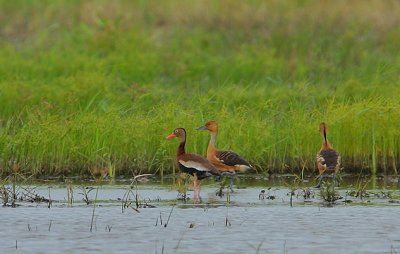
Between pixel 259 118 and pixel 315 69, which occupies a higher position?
pixel 315 69

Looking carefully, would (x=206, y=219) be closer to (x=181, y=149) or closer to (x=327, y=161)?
(x=181, y=149)

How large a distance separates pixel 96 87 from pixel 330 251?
7.49 meters

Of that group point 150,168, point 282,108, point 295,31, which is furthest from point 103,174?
point 295,31

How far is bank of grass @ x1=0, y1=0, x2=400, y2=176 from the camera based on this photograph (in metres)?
13.7

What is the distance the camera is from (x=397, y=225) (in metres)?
10.6

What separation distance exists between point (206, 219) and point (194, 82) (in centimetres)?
776

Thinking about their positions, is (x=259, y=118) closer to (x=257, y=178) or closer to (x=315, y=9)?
(x=257, y=178)

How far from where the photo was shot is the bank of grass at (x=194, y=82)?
13742mm

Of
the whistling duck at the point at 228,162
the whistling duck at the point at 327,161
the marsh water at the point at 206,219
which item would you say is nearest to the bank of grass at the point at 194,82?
the marsh water at the point at 206,219

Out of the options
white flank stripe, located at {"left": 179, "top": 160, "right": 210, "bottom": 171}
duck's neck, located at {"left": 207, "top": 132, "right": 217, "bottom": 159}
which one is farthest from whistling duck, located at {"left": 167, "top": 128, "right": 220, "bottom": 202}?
duck's neck, located at {"left": 207, "top": 132, "right": 217, "bottom": 159}

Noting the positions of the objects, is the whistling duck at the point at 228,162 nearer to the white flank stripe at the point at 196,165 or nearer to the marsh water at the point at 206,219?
the marsh water at the point at 206,219

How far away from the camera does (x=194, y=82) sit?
1861cm

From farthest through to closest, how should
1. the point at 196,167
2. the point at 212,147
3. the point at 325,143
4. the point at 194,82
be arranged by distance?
1. the point at 194,82
2. the point at 212,147
3. the point at 325,143
4. the point at 196,167

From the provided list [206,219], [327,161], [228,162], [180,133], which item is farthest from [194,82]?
[206,219]
